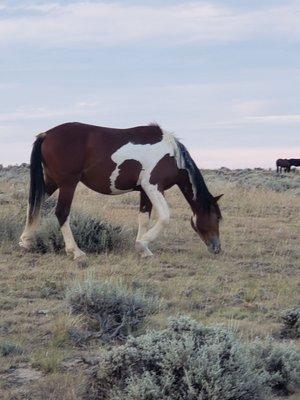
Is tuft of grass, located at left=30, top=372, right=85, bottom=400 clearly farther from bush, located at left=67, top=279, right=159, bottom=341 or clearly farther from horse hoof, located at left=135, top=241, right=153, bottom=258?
horse hoof, located at left=135, top=241, right=153, bottom=258

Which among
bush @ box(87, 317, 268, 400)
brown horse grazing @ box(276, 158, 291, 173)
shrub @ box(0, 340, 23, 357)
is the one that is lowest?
brown horse grazing @ box(276, 158, 291, 173)

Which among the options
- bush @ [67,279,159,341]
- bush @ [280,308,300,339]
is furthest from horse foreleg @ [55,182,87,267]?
bush @ [280,308,300,339]

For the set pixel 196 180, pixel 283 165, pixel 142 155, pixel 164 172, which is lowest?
pixel 283 165

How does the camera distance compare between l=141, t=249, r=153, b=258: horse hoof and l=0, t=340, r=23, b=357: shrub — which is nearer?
l=0, t=340, r=23, b=357: shrub

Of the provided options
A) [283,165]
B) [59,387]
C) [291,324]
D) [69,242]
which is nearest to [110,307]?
[291,324]

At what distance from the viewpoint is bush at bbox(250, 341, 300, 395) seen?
4.97 meters

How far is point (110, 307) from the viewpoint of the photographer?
6.37 meters

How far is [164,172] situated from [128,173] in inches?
19.9

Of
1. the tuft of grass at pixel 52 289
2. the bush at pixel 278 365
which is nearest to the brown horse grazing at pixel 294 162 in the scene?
the tuft of grass at pixel 52 289

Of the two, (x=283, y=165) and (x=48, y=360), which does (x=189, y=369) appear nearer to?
(x=48, y=360)

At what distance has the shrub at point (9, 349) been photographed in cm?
538

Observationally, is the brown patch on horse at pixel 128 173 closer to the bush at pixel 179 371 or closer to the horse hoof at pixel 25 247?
the horse hoof at pixel 25 247

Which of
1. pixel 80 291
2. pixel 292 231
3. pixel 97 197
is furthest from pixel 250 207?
pixel 80 291

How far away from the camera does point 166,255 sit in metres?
9.71
